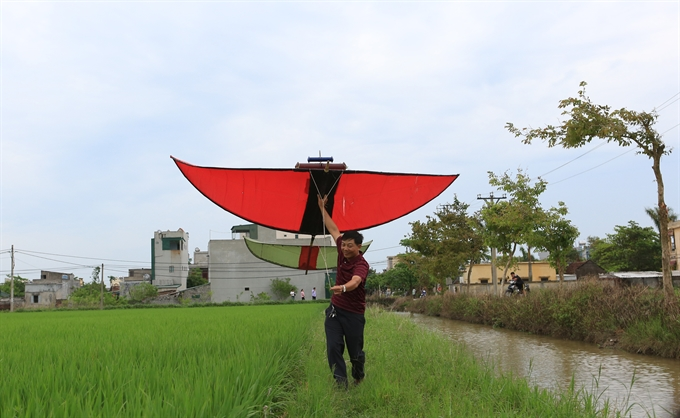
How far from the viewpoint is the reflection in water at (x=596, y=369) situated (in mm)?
5816

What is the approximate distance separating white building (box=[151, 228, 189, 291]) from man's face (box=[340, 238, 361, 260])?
5678cm

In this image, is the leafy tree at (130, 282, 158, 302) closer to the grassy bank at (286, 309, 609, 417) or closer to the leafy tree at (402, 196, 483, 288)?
the leafy tree at (402, 196, 483, 288)

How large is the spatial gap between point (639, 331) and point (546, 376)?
3792 millimetres

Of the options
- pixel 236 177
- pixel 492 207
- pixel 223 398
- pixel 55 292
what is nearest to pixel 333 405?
pixel 223 398

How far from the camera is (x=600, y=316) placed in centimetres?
1241

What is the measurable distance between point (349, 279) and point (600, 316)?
30.7 ft

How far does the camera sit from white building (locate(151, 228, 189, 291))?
2333 inches

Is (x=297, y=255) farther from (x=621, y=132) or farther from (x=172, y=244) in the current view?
(x=172, y=244)

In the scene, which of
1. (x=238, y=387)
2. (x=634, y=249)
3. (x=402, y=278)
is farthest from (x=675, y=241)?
(x=238, y=387)

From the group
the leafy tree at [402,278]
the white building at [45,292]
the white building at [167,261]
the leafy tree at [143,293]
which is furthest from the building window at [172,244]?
the leafy tree at [402,278]

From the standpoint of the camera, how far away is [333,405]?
4387mm

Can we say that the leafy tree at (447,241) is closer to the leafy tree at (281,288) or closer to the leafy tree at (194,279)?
the leafy tree at (281,288)

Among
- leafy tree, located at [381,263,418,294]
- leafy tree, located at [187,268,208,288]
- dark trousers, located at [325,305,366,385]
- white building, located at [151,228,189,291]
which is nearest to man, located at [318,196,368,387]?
dark trousers, located at [325,305,366,385]

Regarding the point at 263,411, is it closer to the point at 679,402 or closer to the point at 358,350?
the point at 358,350
